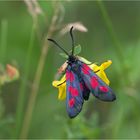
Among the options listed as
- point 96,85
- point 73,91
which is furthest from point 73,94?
point 96,85

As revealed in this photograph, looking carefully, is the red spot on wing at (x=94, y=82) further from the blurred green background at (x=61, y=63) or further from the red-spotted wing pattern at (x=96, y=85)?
the blurred green background at (x=61, y=63)

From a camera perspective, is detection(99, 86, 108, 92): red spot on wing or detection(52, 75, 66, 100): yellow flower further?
detection(52, 75, 66, 100): yellow flower

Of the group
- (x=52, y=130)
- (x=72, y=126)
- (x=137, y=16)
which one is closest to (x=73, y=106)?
(x=72, y=126)

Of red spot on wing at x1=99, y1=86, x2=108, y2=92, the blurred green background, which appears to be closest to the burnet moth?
red spot on wing at x1=99, y1=86, x2=108, y2=92

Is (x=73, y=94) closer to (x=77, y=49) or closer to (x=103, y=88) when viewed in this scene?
(x=103, y=88)

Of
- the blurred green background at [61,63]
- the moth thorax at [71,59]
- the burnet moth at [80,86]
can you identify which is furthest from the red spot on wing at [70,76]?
the blurred green background at [61,63]

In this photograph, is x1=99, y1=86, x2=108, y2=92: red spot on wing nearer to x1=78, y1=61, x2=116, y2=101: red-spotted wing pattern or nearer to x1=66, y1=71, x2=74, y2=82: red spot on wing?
x1=78, y1=61, x2=116, y2=101: red-spotted wing pattern
